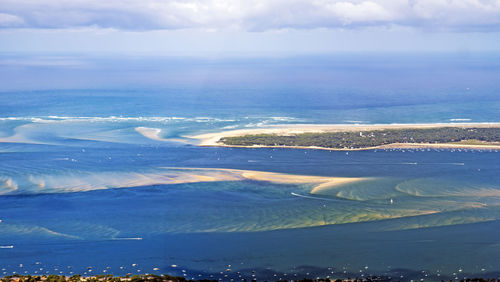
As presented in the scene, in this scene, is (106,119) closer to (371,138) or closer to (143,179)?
(143,179)

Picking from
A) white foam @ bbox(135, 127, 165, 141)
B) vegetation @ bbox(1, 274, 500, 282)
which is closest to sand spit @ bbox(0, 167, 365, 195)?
white foam @ bbox(135, 127, 165, 141)

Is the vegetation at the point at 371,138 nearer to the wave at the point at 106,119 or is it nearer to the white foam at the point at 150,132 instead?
the white foam at the point at 150,132

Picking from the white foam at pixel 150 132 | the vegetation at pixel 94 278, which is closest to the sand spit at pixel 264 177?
the white foam at pixel 150 132

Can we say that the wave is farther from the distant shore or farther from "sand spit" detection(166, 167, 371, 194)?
"sand spit" detection(166, 167, 371, 194)

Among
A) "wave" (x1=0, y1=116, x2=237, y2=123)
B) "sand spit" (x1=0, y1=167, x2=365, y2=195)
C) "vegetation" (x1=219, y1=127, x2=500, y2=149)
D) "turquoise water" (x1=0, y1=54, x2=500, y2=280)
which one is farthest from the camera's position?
"wave" (x1=0, y1=116, x2=237, y2=123)

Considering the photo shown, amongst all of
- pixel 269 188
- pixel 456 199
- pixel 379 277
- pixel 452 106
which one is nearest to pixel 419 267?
pixel 379 277
